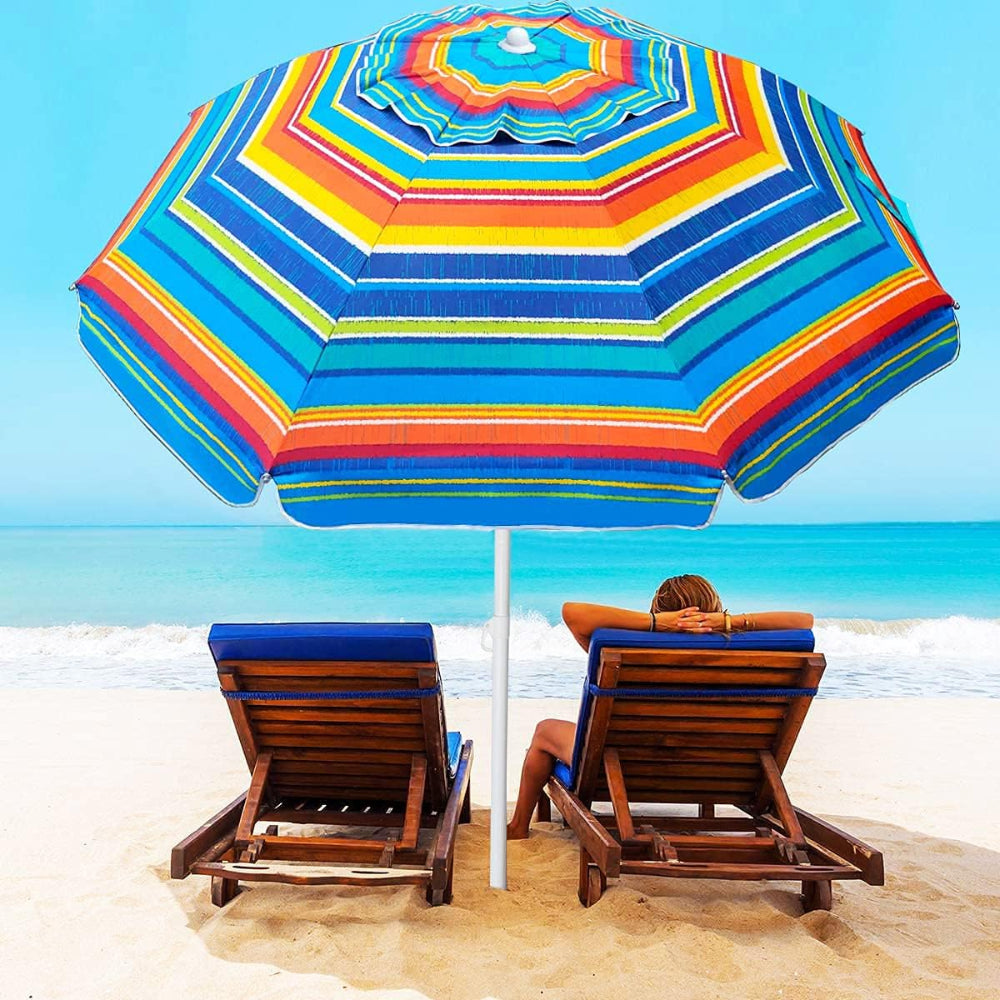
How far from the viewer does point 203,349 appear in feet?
7.68

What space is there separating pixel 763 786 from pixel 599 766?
0.60m

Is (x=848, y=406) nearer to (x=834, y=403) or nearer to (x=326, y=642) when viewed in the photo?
(x=834, y=403)

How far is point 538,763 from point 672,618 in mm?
1127

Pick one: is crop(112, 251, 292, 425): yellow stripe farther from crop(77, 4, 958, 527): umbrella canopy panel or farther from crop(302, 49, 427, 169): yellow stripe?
crop(302, 49, 427, 169): yellow stripe

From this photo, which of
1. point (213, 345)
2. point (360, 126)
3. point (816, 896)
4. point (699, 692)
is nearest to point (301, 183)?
point (360, 126)

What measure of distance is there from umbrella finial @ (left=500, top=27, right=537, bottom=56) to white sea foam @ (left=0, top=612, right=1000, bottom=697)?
7.10m

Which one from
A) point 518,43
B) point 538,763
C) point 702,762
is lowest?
point 538,763

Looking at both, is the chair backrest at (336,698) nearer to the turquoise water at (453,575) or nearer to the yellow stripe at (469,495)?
the yellow stripe at (469,495)

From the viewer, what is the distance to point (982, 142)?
34125mm

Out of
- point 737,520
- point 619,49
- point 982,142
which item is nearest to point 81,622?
point 619,49

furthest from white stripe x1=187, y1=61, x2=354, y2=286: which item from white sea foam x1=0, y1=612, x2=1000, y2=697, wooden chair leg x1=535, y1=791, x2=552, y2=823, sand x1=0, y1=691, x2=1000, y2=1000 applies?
white sea foam x1=0, y1=612, x2=1000, y2=697

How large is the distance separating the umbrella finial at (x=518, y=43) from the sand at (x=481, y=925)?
8.51 feet

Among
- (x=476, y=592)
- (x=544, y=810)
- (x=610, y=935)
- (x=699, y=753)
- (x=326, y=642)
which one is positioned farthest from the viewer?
(x=476, y=592)

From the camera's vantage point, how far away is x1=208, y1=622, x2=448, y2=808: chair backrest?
3.13 metres
